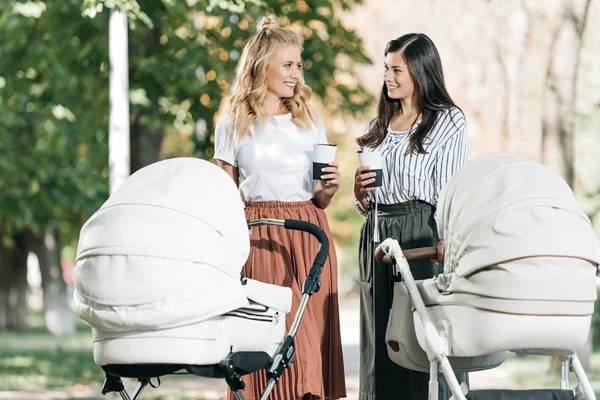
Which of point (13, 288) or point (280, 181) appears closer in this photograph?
point (280, 181)

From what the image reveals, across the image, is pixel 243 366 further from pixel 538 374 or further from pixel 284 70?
pixel 538 374

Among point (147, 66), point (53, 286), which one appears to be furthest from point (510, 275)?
point (53, 286)

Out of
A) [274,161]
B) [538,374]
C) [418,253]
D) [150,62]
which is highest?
[150,62]

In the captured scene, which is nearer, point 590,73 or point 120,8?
point 120,8

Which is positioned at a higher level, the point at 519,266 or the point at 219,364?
the point at 519,266

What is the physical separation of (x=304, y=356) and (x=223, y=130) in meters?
1.28

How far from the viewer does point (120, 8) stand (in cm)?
902

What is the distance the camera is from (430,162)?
6.16 meters

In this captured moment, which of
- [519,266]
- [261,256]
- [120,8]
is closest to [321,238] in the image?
[261,256]

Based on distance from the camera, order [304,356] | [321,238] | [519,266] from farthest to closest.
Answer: [304,356], [321,238], [519,266]

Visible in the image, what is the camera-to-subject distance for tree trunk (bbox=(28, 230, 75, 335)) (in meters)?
26.2

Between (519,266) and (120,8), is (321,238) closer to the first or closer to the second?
(519,266)

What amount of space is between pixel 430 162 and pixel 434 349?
4.39ft

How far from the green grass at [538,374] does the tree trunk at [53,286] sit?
1320 centimetres
